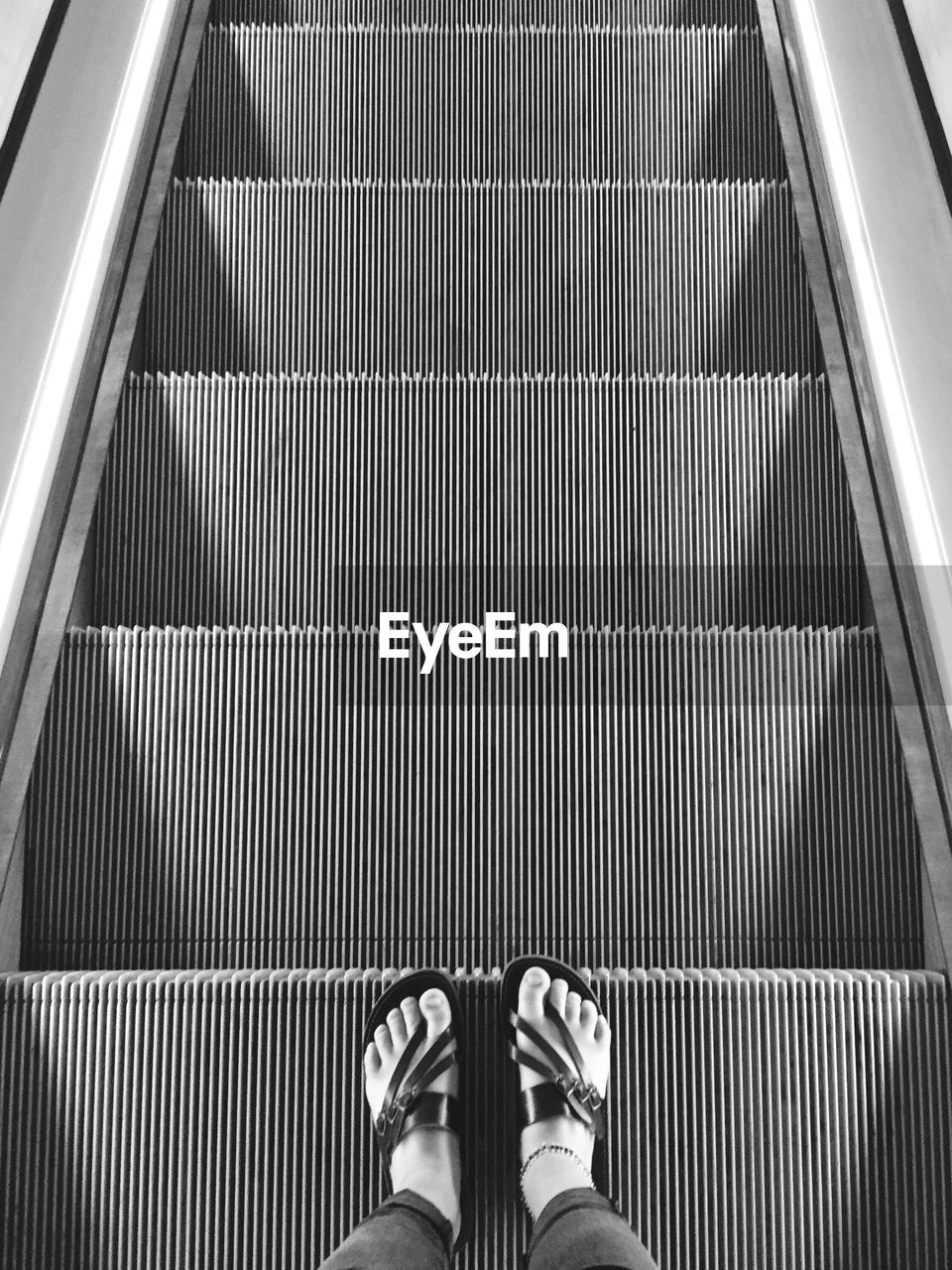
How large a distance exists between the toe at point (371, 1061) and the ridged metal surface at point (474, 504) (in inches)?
31.3

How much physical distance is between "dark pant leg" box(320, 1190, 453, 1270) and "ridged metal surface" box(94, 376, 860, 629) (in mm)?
1012

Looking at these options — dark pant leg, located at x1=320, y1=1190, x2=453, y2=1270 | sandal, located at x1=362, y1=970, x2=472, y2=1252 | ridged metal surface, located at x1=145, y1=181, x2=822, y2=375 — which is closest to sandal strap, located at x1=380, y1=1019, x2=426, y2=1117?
sandal, located at x1=362, y1=970, x2=472, y2=1252

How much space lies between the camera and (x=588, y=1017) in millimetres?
1556

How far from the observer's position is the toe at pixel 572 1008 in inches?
60.4

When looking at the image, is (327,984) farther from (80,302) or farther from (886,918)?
(80,302)

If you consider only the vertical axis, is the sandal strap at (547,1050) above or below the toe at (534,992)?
below

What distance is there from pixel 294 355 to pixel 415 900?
126 cm

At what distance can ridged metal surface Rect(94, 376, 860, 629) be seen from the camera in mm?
1908

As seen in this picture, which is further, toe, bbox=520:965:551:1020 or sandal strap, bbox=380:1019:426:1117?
toe, bbox=520:965:551:1020

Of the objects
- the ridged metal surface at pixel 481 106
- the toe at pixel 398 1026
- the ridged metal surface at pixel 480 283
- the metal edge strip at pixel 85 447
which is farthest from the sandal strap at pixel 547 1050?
the ridged metal surface at pixel 481 106

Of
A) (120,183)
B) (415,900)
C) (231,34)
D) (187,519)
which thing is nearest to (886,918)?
(415,900)

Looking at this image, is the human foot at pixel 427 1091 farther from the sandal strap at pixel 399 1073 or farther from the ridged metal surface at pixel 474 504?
the ridged metal surface at pixel 474 504

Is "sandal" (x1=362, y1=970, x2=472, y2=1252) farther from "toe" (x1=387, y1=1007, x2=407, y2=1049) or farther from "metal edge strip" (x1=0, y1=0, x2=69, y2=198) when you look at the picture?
"metal edge strip" (x1=0, y1=0, x2=69, y2=198)

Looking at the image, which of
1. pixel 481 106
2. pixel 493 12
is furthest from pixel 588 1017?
pixel 493 12
